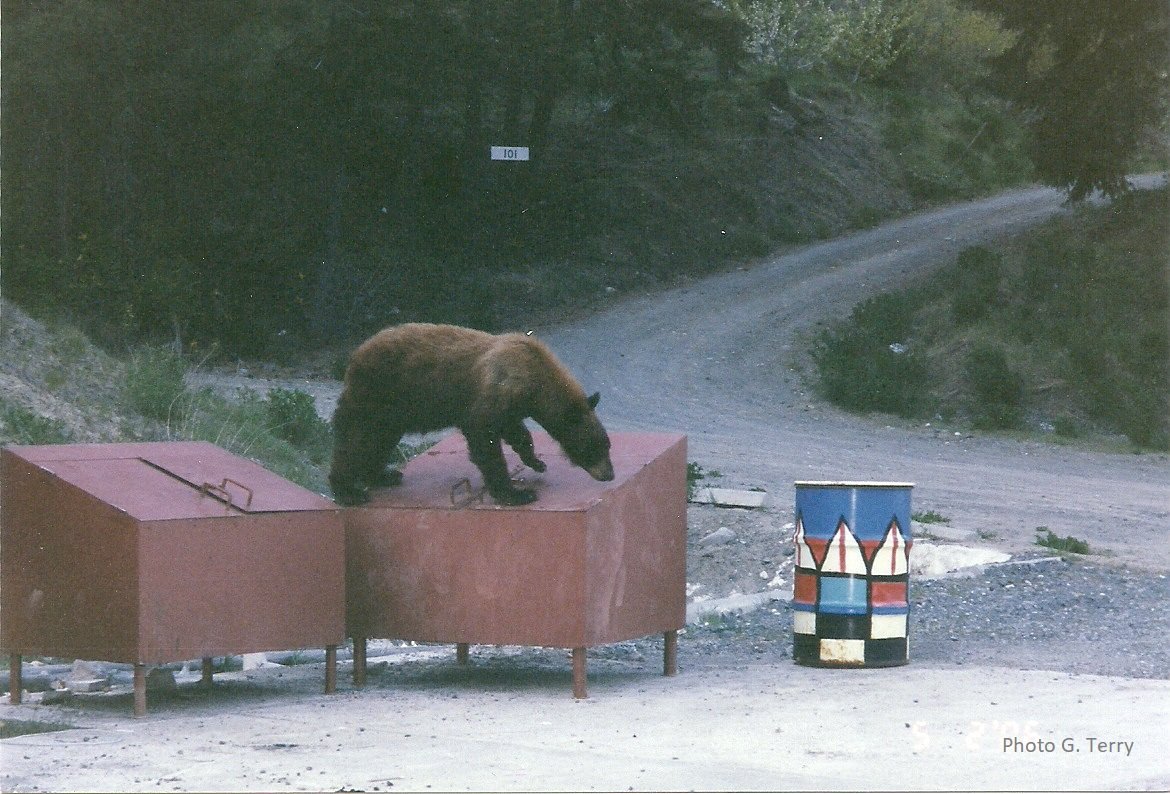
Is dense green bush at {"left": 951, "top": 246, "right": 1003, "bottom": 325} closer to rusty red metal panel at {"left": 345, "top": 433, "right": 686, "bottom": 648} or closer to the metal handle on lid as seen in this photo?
rusty red metal panel at {"left": 345, "top": 433, "right": 686, "bottom": 648}

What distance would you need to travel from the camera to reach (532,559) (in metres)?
8.77

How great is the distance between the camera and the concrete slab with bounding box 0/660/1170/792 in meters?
6.55

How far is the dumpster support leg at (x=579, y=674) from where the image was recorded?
28.6 feet

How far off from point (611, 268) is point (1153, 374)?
1180 cm

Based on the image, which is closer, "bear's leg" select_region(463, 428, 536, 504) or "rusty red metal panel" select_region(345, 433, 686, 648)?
"rusty red metal panel" select_region(345, 433, 686, 648)

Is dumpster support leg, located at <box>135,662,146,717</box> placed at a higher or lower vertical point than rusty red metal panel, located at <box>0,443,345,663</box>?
lower

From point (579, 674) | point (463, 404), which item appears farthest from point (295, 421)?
point (579, 674)


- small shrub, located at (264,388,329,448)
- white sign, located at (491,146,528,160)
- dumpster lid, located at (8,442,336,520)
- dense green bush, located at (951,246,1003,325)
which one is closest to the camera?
dumpster lid, located at (8,442,336,520)

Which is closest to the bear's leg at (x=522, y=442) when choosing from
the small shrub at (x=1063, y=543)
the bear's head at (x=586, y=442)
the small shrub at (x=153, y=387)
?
the bear's head at (x=586, y=442)

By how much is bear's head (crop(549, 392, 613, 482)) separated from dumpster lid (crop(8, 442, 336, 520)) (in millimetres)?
1391

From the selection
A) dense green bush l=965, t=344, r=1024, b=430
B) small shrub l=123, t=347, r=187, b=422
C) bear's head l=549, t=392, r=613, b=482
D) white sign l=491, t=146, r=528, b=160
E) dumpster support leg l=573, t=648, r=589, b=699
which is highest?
white sign l=491, t=146, r=528, b=160

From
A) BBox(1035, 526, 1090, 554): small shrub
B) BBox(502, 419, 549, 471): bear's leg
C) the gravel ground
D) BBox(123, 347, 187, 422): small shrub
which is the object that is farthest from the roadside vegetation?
BBox(502, 419, 549, 471): bear's leg

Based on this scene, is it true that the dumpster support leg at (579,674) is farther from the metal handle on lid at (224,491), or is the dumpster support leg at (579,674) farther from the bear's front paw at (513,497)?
the metal handle on lid at (224,491)

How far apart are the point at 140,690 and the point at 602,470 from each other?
278 centimetres
